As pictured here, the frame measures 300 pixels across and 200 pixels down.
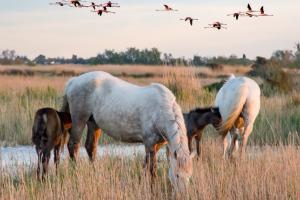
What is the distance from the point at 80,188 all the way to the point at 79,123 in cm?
288

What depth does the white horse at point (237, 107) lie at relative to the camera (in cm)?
1148

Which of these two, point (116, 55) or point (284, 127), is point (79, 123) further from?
point (116, 55)

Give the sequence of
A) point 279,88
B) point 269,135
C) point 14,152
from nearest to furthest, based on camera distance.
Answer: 1. point 14,152
2. point 269,135
3. point 279,88

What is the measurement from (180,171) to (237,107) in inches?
161

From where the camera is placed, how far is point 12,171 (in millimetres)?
9609

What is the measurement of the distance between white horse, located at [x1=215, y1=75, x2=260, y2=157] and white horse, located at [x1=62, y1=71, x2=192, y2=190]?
2.35 meters

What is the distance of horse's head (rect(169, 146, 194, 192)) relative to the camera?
7566 millimetres

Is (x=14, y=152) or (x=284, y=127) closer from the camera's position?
(x=14, y=152)

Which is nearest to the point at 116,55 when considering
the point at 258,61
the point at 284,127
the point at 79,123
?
the point at 258,61

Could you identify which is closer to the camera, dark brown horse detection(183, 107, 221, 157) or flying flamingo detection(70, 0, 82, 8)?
flying flamingo detection(70, 0, 82, 8)

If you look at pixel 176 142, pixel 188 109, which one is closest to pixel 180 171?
pixel 176 142

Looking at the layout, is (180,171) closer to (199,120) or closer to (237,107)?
(199,120)

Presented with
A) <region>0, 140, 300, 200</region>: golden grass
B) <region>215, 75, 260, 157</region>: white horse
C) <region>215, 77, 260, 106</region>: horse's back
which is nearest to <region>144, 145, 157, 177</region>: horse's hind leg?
<region>0, 140, 300, 200</region>: golden grass

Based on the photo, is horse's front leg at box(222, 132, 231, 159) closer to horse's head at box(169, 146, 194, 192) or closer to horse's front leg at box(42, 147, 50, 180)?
horse's front leg at box(42, 147, 50, 180)
